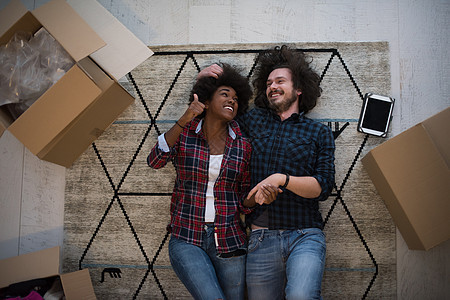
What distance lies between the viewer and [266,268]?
159 cm

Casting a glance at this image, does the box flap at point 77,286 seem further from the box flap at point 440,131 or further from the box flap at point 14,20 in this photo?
the box flap at point 440,131

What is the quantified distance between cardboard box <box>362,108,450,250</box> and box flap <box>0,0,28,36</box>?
74.3 inches

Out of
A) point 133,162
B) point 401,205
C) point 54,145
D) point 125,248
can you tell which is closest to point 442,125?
point 401,205

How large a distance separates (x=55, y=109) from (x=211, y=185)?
2.73ft

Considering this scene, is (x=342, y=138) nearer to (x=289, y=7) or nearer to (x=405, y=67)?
(x=405, y=67)

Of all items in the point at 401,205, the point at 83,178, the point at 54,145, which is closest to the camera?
the point at 401,205

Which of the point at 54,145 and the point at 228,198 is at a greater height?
the point at 54,145

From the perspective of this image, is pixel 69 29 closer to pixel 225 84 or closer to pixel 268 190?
pixel 225 84

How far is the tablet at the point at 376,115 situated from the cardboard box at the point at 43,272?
5.88ft

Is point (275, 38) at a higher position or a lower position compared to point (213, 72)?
higher

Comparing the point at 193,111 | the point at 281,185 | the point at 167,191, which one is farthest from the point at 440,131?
the point at 167,191

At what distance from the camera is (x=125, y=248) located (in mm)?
1987

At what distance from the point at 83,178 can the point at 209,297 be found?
1.10 m

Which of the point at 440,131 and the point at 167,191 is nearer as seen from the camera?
the point at 440,131
